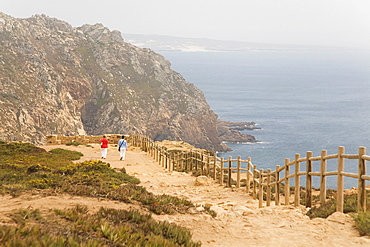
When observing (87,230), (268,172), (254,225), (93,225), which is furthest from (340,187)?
(87,230)

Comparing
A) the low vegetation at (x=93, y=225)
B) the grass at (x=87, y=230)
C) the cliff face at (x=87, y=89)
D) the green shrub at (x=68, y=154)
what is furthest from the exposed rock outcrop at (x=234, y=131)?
the grass at (x=87, y=230)

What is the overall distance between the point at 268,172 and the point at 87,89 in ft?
361

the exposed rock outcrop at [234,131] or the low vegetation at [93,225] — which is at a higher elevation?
the low vegetation at [93,225]

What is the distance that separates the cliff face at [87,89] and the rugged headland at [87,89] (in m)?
0.19

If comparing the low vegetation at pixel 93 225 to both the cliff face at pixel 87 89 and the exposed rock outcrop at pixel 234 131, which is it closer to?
the cliff face at pixel 87 89

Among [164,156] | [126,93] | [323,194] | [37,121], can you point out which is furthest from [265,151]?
[323,194]

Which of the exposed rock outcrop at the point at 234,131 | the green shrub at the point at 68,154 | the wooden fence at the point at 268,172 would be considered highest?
the wooden fence at the point at 268,172

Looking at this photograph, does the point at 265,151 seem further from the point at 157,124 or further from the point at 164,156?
the point at 164,156

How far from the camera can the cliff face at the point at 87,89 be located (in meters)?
95.0

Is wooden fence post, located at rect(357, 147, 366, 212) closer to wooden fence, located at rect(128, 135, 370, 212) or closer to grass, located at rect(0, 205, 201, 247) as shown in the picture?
wooden fence, located at rect(128, 135, 370, 212)

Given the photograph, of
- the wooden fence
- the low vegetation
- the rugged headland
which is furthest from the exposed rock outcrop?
the low vegetation

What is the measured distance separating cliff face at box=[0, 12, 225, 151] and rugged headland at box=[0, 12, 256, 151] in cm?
19

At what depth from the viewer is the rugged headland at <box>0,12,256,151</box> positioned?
312 feet

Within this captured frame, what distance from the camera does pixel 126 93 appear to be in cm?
12525
